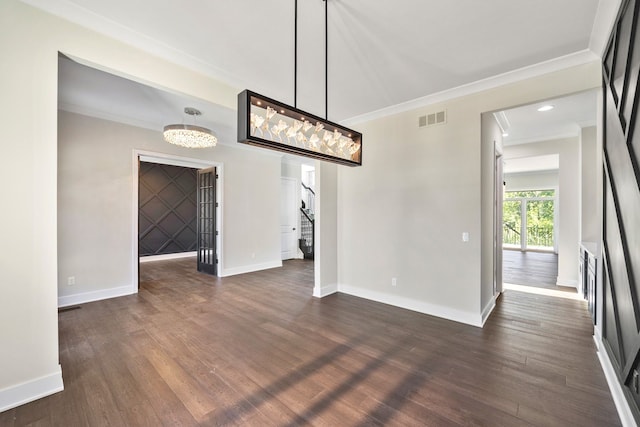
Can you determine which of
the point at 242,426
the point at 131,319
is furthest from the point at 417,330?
the point at 131,319

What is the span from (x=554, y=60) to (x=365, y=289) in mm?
3774

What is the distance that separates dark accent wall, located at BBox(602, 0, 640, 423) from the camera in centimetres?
168

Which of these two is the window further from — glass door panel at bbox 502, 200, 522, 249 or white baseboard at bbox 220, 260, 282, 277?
white baseboard at bbox 220, 260, 282, 277

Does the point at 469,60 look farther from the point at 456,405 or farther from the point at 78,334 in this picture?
the point at 78,334

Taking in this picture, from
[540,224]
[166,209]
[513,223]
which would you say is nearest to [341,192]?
[166,209]

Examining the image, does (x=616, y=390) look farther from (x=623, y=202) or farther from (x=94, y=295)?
(x=94, y=295)

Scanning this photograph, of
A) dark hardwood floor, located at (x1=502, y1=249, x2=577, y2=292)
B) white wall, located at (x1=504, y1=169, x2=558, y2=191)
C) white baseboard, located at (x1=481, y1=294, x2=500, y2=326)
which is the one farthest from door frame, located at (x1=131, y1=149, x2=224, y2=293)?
white wall, located at (x1=504, y1=169, x2=558, y2=191)

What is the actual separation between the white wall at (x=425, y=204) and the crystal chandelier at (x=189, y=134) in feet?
7.74

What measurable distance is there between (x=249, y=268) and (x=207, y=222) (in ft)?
4.93

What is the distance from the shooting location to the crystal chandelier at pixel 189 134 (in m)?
3.94

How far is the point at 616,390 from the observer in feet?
6.60

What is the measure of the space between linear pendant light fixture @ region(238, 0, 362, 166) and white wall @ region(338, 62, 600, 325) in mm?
1560

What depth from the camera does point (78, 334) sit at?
3.11m

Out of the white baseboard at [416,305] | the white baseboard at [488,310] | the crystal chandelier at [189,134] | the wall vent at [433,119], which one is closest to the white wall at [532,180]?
the white baseboard at [488,310]
